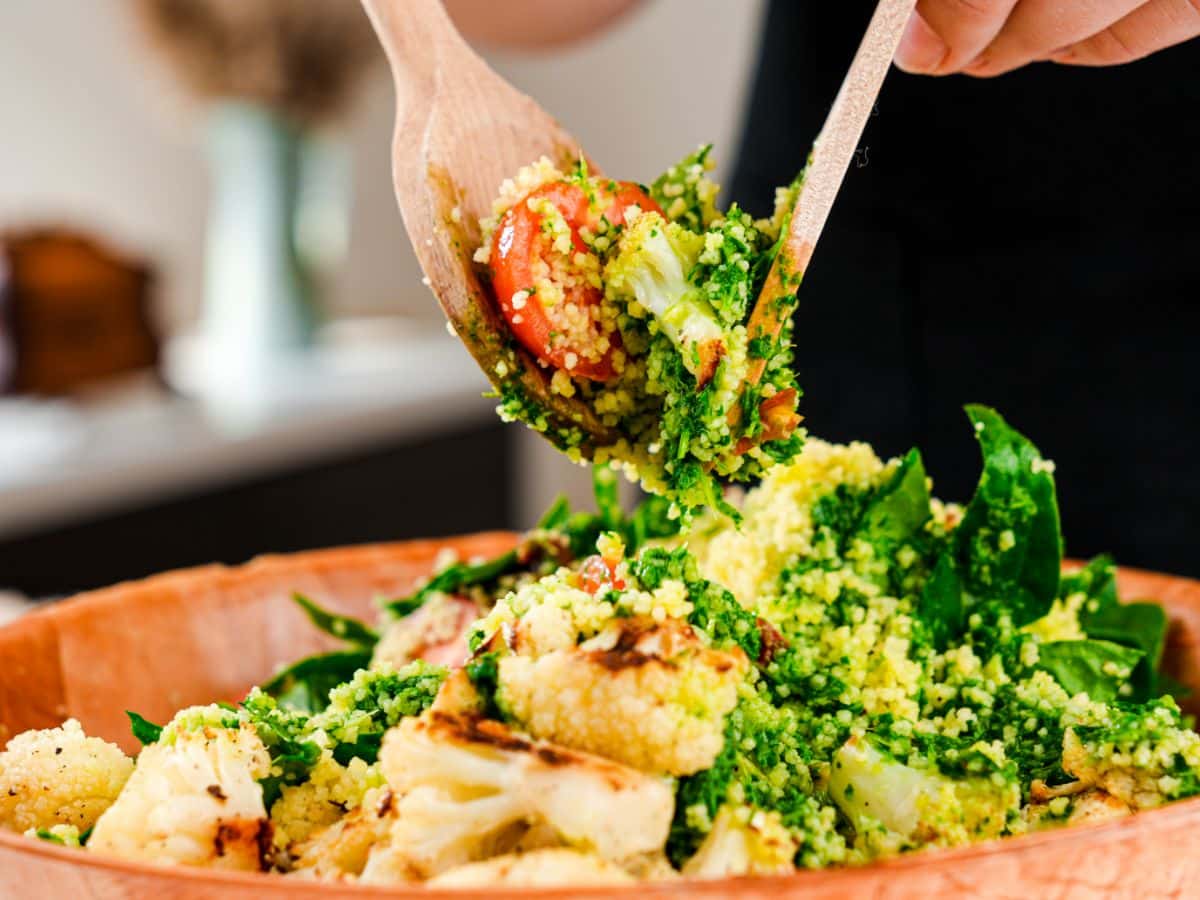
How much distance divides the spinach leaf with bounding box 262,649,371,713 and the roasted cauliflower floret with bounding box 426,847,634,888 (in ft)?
2.41

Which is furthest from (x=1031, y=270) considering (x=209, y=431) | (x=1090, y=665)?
(x=209, y=431)

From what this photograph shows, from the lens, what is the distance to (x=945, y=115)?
6.29 feet

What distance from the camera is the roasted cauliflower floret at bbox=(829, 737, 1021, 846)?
838mm

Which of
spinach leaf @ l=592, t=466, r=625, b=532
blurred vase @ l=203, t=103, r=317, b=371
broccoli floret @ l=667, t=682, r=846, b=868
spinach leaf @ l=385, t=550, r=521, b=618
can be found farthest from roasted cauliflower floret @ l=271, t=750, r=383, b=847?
blurred vase @ l=203, t=103, r=317, b=371

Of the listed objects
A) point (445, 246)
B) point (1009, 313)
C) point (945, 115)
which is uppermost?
point (945, 115)

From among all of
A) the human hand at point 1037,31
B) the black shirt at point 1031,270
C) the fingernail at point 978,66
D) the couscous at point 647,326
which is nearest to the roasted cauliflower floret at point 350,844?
the couscous at point 647,326

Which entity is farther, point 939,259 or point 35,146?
Answer: point 35,146

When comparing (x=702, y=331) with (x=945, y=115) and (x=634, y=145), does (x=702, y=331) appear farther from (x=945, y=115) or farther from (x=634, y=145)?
(x=634, y=145)

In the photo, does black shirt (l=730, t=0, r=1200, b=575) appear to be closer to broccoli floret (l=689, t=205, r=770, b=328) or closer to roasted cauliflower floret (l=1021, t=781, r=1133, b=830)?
broccoli floret (l=689, t=205, r=770, b=328)

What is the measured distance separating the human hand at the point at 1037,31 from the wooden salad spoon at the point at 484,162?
114mm

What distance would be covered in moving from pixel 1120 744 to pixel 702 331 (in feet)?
1.39

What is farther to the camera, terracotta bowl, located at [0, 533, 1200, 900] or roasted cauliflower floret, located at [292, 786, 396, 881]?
roasted cauliflower floret, located at [292, 786, 396, 881]

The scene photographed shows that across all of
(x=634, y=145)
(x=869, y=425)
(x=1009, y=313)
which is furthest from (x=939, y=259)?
(x=634, y=145)

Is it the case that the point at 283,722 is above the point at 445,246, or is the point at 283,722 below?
below
